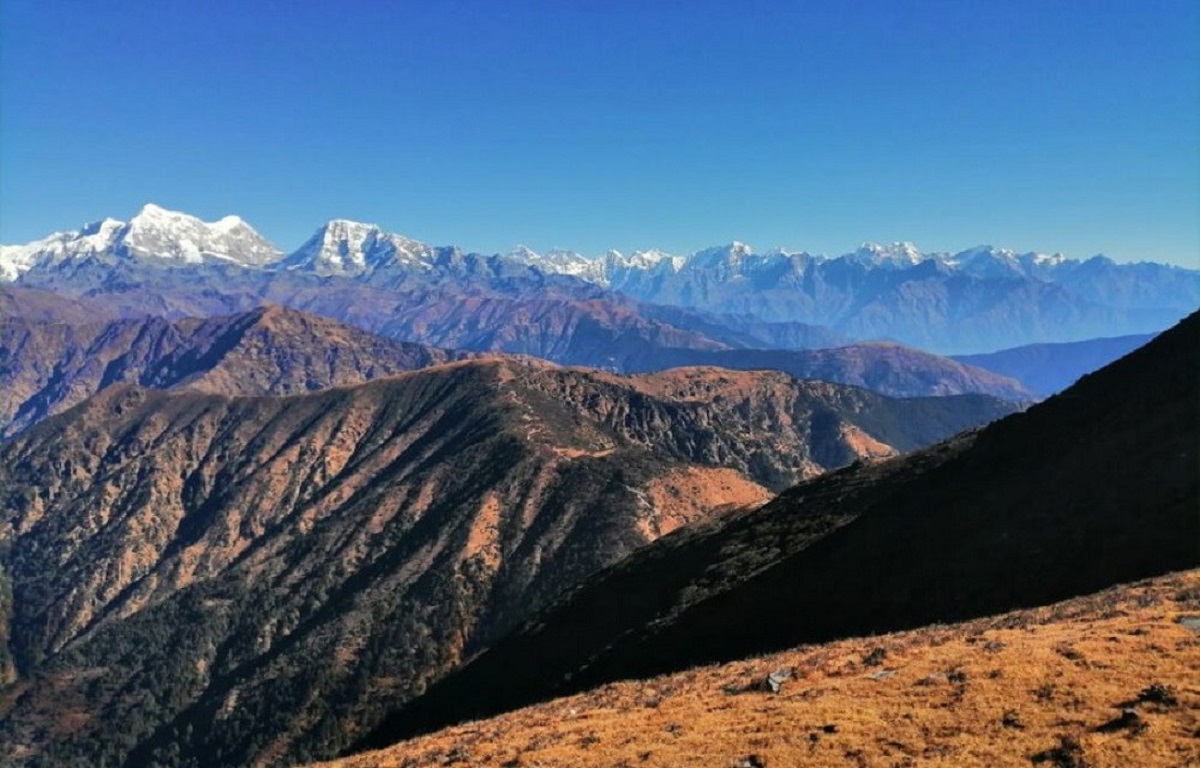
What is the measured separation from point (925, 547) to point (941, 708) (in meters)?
41.7

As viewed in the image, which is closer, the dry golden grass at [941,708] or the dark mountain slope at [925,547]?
the dry golden grass at [941,708]

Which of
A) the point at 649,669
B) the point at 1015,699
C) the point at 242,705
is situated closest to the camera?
the point at 1015,699

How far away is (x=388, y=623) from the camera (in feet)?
633

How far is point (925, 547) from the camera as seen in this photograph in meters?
67.1

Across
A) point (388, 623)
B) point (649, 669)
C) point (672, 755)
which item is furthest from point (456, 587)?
point (672, 755)

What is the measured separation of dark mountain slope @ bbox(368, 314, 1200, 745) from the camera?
5259 centimetres

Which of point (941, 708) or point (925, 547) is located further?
point (925, 547)

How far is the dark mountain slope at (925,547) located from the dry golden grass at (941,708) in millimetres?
10600

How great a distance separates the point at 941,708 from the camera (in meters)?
28.6

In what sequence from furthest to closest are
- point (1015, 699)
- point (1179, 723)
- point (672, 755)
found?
point (672, 755) < point (1015, 699) < point (1179, 723)

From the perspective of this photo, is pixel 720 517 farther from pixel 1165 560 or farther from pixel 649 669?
pixel 1165 560

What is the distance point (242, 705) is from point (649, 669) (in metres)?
157

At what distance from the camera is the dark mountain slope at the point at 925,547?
52.6 meters

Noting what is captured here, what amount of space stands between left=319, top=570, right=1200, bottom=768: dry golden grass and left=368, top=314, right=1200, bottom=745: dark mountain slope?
34.8ft
